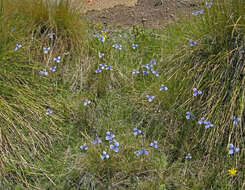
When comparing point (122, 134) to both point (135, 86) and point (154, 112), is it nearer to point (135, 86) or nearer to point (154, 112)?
point (154, 112)

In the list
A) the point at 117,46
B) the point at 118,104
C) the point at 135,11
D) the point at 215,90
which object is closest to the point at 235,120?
the point at 215,90

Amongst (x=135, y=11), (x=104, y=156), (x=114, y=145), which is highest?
(x=135, y=11)

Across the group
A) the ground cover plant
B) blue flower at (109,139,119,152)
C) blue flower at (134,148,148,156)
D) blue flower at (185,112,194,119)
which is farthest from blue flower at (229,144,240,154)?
blue flower at (109,139,119,152)

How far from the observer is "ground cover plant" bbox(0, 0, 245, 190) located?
288 cm

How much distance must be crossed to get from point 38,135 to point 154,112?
1.05 m

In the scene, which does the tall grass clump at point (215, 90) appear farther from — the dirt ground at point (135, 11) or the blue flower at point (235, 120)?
the dirt ground at point (135, 11)

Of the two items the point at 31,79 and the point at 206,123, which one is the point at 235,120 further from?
the point at 31,79

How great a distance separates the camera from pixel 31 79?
3.51 meters

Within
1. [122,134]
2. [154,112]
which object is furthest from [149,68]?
[122,134]

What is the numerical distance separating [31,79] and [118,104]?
34.1 inches

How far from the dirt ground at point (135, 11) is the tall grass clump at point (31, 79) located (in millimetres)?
794

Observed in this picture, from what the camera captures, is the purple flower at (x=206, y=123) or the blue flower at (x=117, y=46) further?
the blue flower at (x=117, y=46)

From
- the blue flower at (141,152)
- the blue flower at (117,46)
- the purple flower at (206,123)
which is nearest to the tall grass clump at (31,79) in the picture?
the blue flower at (117,46)

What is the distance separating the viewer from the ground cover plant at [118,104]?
2.88 meters
